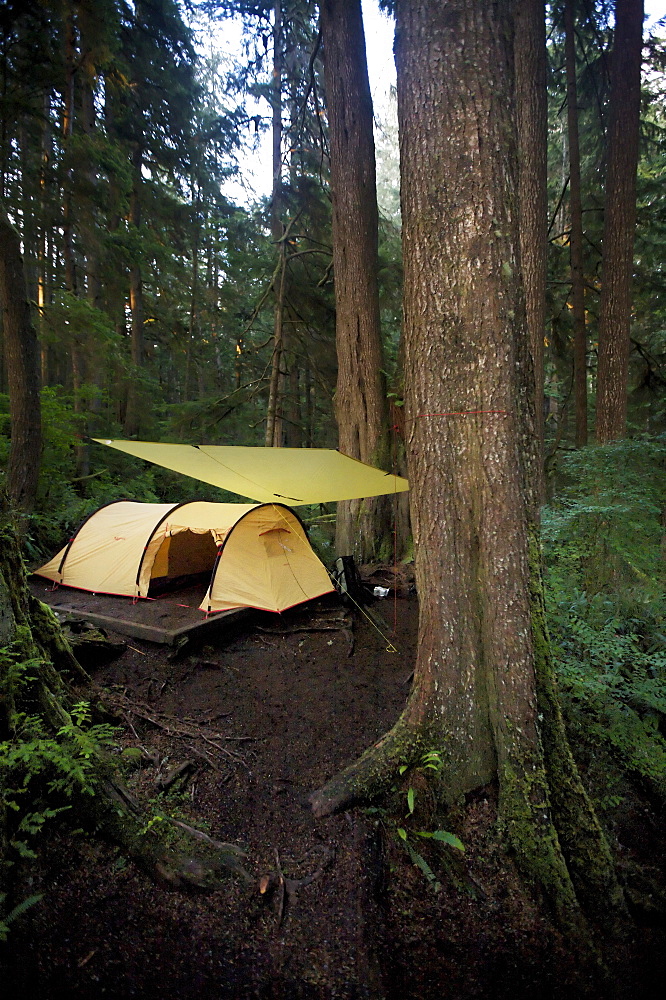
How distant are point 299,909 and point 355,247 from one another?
278 inches

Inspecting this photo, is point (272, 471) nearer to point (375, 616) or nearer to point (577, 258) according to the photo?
point (375, 616)

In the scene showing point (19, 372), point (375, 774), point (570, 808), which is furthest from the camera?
point (19, 372)

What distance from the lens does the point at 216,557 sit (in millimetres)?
5824

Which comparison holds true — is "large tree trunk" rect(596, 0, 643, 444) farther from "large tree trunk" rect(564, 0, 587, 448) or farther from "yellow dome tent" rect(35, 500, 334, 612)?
"yellow dome tent" rect(35, 500, 334, 612)

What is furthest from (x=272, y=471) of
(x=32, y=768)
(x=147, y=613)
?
(x=32, y=768)

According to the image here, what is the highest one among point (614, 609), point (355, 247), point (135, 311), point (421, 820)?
point (135, 311)

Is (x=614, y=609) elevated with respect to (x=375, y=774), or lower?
elevated

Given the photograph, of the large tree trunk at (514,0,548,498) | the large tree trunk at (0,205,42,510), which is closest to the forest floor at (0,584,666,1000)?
the large tree trunk at (514,0,548,498)

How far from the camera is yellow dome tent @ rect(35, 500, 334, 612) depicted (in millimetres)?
5383

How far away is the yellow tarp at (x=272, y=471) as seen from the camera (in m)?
4.42

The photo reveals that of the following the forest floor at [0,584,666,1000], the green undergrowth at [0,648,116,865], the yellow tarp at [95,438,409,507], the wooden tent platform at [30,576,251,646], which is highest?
the yellow tarp at [95,438,409,507]

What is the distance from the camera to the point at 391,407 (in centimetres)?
694

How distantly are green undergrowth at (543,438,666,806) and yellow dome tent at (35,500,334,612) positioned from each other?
9.14 ft

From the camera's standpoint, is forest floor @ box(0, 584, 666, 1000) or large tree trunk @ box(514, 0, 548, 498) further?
large tree trunk @ box(514, 0, 548, 498)
